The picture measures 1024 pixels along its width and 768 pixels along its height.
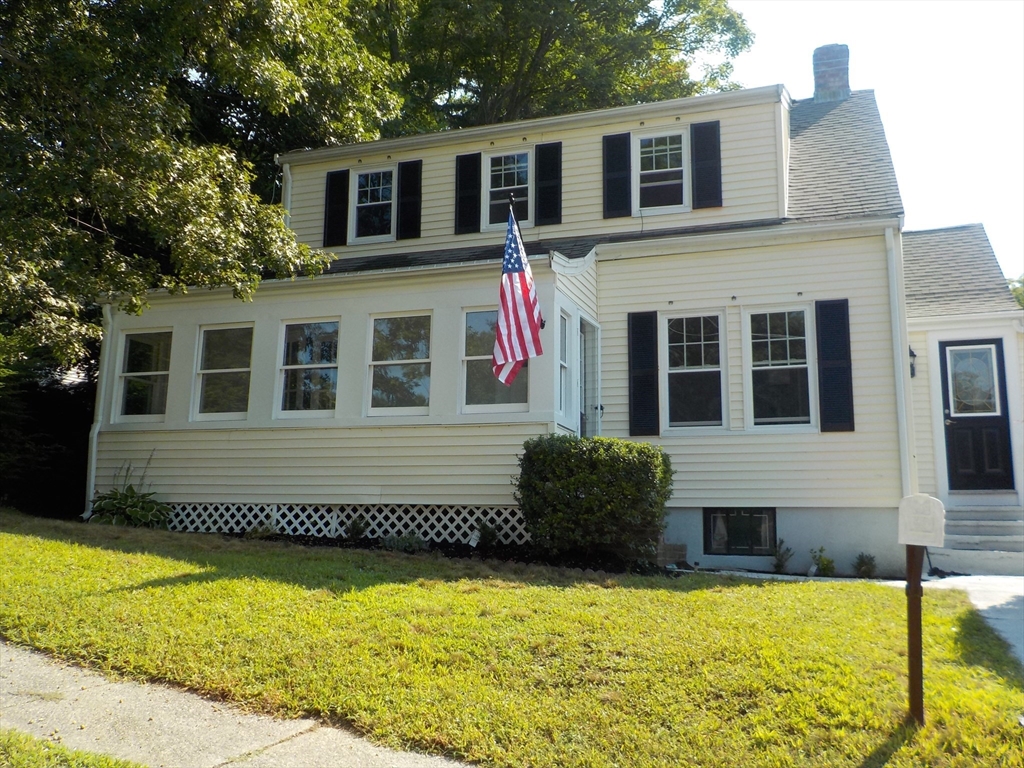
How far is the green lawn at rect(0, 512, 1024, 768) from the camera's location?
420 centimetres

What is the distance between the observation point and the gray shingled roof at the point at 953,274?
12.3m

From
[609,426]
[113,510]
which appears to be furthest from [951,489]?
[113,510]

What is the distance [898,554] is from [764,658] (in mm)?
5827

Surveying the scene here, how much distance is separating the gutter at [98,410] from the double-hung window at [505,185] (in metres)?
5.96

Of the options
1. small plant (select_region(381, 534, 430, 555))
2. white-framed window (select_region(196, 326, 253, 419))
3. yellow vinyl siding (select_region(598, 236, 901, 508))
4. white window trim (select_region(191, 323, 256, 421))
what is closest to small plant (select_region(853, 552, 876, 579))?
yellow vinyl siding (select_region(598, 236, 901, 508))

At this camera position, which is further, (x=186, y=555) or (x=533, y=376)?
(x=533, y=376)

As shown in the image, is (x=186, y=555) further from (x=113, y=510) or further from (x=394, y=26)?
(x=394, y=26)

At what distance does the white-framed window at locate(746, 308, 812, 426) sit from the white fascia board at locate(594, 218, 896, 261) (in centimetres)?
96

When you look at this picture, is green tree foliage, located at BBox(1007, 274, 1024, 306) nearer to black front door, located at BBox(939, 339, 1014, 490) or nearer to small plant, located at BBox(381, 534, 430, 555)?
black front door, located at BBox(939, 339, 1014, 490)

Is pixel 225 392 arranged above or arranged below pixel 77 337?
below

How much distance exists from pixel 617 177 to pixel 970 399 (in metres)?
6.13

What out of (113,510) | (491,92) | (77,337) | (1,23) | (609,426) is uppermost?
(491,92)

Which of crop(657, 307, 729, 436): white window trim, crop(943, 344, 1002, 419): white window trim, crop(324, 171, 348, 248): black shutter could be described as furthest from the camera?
crop(324, 171, 348, 248): black shutter

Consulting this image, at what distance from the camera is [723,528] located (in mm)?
10812
